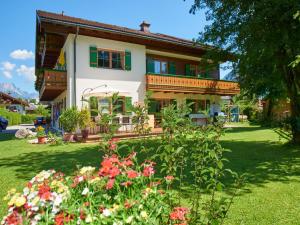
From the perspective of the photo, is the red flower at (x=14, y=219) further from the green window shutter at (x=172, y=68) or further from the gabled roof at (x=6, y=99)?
the gabled roof at (x=6, y=99)

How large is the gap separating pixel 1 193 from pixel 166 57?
1726cm

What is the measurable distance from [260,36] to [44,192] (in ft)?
30.8

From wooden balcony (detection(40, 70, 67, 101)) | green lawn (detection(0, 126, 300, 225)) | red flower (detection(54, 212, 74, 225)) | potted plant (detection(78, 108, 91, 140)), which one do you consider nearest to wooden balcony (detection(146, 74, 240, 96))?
potted plant (detection(78, 108, 91, 140))

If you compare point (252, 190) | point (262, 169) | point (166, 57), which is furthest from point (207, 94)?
point (252, 190)

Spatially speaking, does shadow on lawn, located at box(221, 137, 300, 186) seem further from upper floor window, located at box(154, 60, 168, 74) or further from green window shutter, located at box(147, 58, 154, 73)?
upper floor window, located at box(154, 60, 168, 74)

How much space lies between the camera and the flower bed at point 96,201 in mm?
2074

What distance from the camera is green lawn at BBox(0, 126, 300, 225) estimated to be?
4.14 meters

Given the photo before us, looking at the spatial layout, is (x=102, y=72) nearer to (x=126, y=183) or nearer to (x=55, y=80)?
(x=55, y=80)

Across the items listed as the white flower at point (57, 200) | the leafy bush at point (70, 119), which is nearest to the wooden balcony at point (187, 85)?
the leafy bush at point (70, 119)

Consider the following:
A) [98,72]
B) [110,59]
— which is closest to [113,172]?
[98,72]

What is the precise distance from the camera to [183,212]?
2307mm

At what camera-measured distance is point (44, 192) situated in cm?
218

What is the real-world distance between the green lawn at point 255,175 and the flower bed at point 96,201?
1.97 m

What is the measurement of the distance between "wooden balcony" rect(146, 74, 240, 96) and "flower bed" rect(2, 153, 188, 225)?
1563 centimetres
